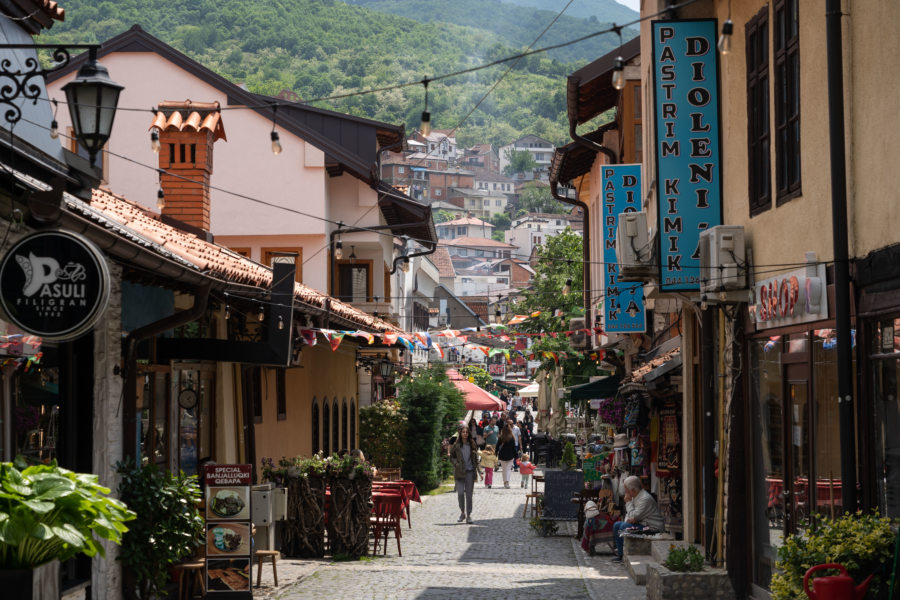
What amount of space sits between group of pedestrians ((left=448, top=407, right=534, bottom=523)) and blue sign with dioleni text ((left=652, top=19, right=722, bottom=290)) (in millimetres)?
11204

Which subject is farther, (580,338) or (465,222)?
(465,222)

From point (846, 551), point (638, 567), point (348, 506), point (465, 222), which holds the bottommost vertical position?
point (638, 567)

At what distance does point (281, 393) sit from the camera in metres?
19.8

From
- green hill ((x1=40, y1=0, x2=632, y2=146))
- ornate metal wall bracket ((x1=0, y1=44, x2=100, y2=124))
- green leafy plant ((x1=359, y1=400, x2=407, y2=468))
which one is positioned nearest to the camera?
ornate metal wall bracket ((x1=0, y1=44, x2=100, y2=124))

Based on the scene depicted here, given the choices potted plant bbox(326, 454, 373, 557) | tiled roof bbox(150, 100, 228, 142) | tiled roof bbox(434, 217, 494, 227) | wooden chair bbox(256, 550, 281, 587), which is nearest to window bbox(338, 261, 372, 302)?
tiled roof bbox(150, 100, 228, 142)

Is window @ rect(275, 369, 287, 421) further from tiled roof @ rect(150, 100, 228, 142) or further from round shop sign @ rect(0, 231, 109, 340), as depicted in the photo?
round shop sign @ rect(0, 231, 109, 340)

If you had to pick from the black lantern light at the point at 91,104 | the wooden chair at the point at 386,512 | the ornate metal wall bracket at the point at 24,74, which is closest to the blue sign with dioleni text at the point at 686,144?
the black lantern light at the point at 91,104

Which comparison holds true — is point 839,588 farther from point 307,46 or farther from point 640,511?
point 307,46

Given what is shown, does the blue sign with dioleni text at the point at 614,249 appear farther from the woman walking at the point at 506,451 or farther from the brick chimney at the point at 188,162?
the woman walking at the point at 506,451

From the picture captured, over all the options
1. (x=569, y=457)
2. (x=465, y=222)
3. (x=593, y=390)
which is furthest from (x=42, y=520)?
(x=465, y=222)

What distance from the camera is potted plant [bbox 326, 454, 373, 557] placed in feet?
55.6

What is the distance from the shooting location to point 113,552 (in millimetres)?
10789

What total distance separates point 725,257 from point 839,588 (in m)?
4.77

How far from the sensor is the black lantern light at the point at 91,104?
8859mm
